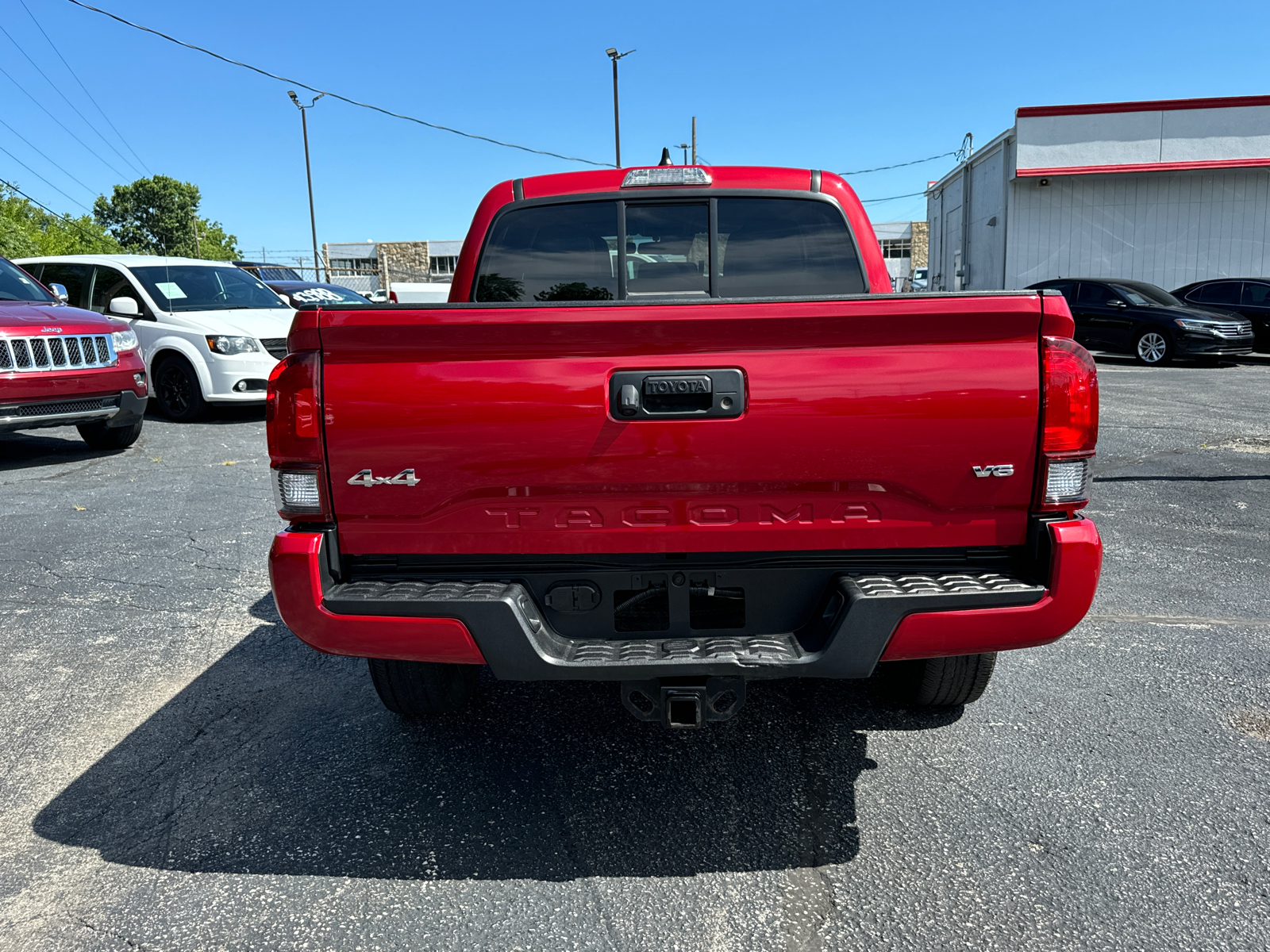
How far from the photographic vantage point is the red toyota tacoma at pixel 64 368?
317 inches

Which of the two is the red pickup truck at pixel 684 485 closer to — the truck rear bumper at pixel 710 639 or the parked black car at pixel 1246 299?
the truck rear bumper at pixel 710 639

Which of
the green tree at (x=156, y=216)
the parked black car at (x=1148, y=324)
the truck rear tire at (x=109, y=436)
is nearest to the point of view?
the truck rear tire at (x=109, y=436)

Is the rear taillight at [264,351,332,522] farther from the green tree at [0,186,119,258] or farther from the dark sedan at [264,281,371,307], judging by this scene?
the green tree at [0,186,119,258]

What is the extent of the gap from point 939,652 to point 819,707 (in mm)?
1161

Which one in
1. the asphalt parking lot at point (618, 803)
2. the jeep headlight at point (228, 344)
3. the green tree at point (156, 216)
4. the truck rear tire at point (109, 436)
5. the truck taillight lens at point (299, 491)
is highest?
the green tree at point (156, 216)

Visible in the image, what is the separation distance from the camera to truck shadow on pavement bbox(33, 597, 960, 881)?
107 inches

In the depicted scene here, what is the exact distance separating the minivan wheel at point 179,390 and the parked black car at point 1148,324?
41.6 feet

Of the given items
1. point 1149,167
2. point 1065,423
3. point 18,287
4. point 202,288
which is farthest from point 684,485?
point 1149,167

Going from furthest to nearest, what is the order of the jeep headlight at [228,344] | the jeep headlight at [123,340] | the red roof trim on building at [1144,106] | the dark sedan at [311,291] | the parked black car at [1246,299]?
the red roof trim on building at [1144,106] < the dark sedan at [311,291] < the parked black car at [1246,299] < the jeep headlight at [228,344] < the jeep headlight at [123,340]

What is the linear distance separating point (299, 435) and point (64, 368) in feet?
23.5

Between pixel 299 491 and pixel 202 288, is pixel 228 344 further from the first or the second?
pixel 299 491

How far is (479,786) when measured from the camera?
3.08m

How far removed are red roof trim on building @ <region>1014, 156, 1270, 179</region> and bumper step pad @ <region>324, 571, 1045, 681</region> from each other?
2301cm

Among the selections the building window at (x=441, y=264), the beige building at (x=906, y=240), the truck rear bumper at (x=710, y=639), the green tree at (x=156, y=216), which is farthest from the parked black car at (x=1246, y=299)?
the green tree at (x=156, y=216)
